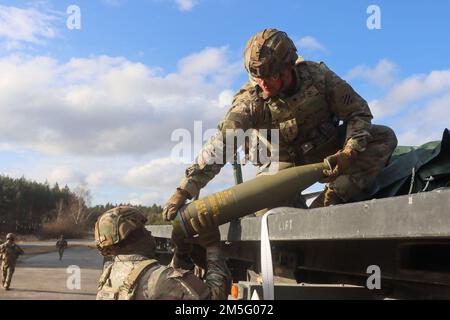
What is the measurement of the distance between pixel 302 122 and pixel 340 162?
1.93 feet

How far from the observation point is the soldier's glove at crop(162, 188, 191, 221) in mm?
3195

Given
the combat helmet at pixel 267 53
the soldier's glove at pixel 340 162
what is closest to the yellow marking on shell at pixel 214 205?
the soldier's glove at pixel 340 162

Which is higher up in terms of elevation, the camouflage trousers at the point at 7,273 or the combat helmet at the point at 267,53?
the combat helmet at the point at 267,53

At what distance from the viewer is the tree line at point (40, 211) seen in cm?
5847

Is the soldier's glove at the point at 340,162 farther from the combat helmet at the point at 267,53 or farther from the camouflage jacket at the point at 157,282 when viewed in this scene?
the camouflage jacket at the point at 157,282

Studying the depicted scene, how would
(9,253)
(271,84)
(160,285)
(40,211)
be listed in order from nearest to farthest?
(160,285) → (271,84) → (9,253) → (40,211)

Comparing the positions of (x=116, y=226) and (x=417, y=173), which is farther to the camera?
(x=116, y=226)

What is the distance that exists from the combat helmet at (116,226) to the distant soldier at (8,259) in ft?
42.7

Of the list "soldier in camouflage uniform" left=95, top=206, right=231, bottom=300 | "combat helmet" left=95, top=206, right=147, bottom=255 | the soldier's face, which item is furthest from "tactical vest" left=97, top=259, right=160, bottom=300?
the soldier's face

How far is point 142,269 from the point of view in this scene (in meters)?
3.01

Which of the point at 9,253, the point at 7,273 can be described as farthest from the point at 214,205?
the point at 9,253

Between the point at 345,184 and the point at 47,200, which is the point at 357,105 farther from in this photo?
the point at 47,200

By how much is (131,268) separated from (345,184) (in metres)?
1.39

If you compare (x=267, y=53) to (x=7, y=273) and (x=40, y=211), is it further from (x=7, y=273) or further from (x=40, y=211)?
(x=40, y=211)
